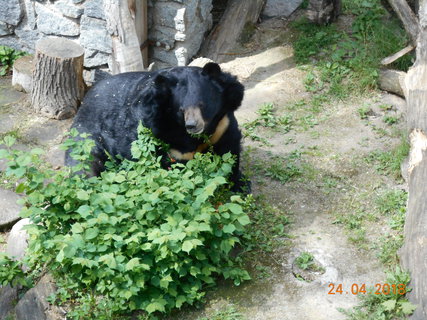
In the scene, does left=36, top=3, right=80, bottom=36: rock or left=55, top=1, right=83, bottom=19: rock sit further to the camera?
left=36, top=3, right=80, bottom=36: rock

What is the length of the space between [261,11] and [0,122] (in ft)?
10.7

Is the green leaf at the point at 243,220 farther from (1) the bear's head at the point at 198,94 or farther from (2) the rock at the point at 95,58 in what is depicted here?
(2) the rock at the point at 95,58

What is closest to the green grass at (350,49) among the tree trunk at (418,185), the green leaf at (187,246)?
the tree trunk at (418,185)

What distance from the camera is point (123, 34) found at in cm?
633

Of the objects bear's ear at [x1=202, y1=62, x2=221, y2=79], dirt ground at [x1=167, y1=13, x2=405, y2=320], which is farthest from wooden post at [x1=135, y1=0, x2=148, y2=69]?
bear's ear at [x1=202, y1=62, x2=221, y2=79]

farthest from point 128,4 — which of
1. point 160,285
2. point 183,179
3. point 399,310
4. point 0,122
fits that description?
point 399,310

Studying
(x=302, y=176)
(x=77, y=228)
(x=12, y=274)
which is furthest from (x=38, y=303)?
(x=302, y=176)

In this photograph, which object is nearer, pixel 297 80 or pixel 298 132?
pixel 298 132

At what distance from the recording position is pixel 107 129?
4.89 m

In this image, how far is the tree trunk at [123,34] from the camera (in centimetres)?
625

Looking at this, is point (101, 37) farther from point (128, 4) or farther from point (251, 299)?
point (251, 299)

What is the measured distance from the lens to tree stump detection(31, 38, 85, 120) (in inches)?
244
